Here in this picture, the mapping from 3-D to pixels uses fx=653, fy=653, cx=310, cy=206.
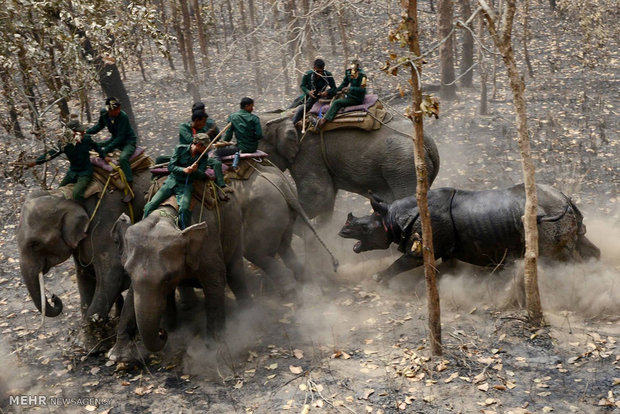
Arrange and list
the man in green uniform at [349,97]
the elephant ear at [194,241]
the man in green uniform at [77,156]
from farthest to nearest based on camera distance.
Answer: the man in green uniform at [349,97], the man in green uniform at [77,156], the elephant ear at [194,241]

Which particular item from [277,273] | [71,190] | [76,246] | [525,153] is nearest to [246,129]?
[277,273]

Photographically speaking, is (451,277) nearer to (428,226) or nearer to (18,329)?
(428,226)

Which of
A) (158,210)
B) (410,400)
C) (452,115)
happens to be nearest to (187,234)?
(158,210)

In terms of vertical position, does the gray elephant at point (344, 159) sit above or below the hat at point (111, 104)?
below

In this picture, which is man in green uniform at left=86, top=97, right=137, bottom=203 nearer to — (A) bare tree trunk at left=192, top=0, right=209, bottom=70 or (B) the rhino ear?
(B) the rhino ear

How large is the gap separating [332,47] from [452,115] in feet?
26.1

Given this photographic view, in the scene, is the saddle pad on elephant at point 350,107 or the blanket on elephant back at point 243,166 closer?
the blanket on elephant back at point 243,166

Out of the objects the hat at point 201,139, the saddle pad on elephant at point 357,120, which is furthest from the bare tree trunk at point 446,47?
the hat at point 201,139

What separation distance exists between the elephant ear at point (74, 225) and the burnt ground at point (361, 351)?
1.38 metres

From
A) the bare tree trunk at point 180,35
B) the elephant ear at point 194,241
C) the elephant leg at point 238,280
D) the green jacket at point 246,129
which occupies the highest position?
the bare tree trunk at point 180,35

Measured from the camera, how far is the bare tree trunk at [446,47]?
17119mm

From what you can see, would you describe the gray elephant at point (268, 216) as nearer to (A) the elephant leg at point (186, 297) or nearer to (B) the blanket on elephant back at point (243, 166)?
(B) the blanket on elephant back at point (243, 166)

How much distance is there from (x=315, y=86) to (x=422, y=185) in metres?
5.06

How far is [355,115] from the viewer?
10953 millimetres
